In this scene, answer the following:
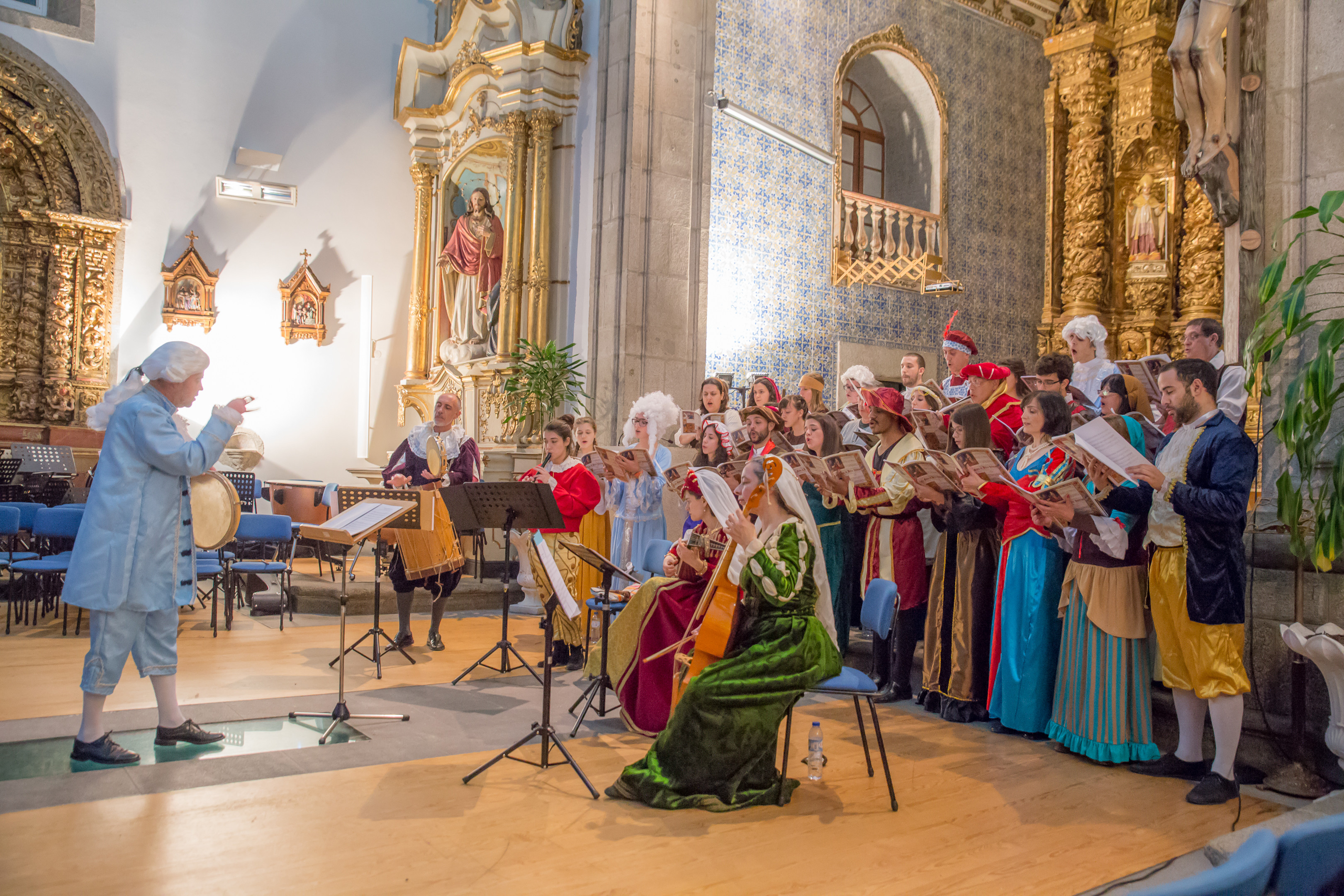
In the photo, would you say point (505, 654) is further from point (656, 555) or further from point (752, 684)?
point (752, 684)

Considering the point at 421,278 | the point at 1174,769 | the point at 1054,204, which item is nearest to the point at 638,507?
the point at 1174,769

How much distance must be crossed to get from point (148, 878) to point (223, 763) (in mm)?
1219

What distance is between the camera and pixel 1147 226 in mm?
12727

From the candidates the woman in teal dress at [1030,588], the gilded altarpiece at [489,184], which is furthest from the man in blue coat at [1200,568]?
the gilded altarpiece at [489,184]

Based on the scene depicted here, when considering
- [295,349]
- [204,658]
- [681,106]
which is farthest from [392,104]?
[204,658]

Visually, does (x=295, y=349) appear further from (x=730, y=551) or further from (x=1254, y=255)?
(x=1254, y=255)

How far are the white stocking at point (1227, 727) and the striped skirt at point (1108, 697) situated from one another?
0.38 m

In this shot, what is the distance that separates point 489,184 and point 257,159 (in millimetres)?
3059

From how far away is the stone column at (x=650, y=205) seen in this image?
9070 mm

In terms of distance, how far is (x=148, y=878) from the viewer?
3.02 metres

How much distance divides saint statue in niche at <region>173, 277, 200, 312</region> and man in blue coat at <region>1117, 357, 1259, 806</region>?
34.9 feet

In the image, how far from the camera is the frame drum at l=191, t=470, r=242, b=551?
4750 mm

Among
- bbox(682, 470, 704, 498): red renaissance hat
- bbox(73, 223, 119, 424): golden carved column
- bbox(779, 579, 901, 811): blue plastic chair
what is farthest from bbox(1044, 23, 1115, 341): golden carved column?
bbox(73, 223, 119, 424): golden carved column

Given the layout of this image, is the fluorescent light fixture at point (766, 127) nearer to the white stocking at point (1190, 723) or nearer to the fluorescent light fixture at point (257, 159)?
the fluorescent light fixture at point (257, 159)
